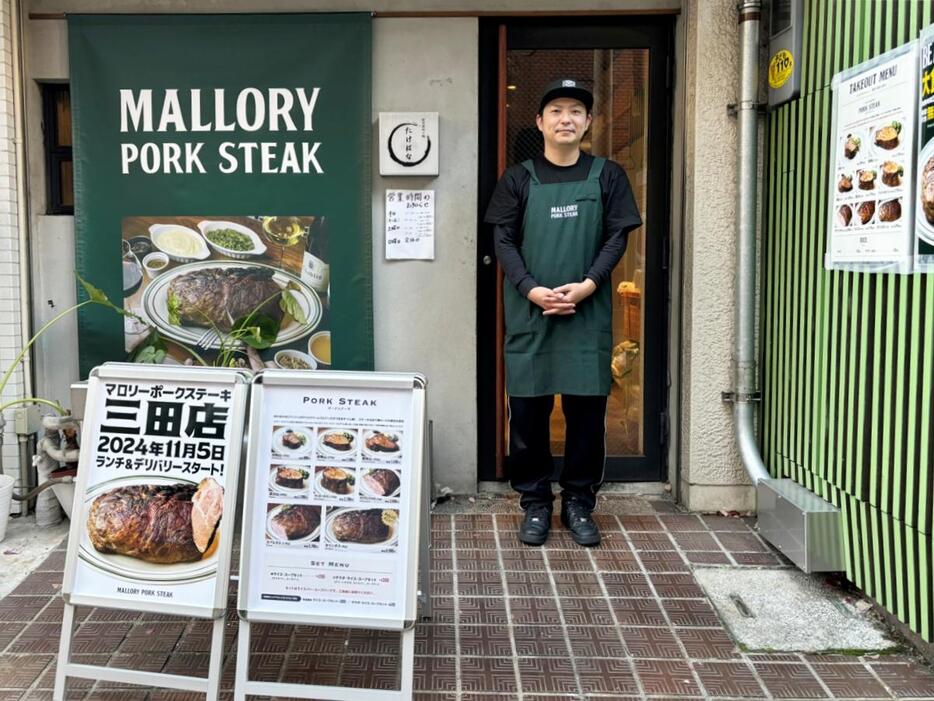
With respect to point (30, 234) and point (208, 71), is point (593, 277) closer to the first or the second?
point (208, 71)

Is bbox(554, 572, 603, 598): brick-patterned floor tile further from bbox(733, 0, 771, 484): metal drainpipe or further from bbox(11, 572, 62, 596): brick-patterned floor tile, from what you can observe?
bbox(11, 572, 62, 596): brick-patterned floor tile

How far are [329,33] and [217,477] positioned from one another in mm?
2887

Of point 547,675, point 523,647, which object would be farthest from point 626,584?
point 547,675

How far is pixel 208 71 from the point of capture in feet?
15.6

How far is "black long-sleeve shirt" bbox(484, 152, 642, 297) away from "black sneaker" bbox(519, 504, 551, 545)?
1.16m

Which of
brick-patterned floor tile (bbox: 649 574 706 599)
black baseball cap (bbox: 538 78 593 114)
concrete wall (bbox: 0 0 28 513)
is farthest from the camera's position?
concrete wall (bbox: 0 0 28 513)

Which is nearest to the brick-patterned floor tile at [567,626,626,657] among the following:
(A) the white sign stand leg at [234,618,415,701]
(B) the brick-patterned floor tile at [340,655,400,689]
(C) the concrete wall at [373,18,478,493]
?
(B) the brick-patterned floor tile at [340,655,400,689]

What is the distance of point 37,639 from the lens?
11.1 feet

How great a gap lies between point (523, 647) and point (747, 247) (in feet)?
8.26

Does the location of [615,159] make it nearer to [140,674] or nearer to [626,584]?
[626,584]

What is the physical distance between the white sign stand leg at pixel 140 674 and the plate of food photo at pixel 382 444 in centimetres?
75

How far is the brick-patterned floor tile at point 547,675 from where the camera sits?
9.98ft

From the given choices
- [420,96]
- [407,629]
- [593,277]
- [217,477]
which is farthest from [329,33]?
[407,629]

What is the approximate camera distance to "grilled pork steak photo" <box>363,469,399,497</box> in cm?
286
